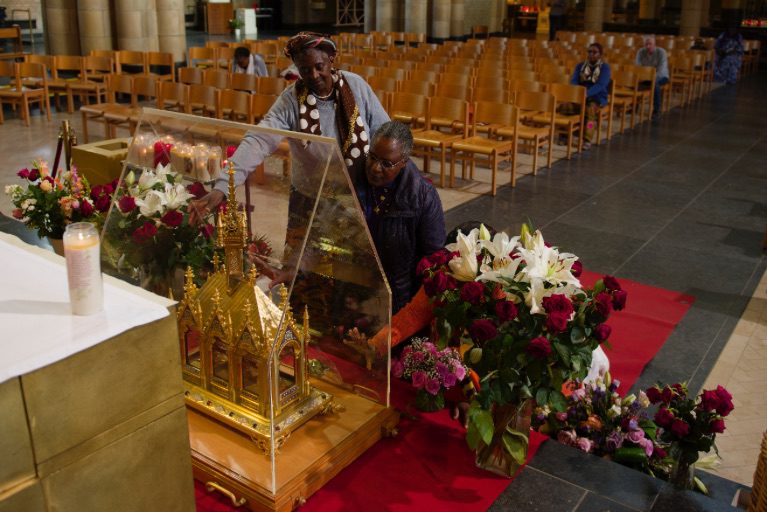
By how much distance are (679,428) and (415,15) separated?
866 inches

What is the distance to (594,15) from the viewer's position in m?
27.0

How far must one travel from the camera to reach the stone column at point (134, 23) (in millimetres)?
15000

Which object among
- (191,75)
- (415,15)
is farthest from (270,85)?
(415,15)

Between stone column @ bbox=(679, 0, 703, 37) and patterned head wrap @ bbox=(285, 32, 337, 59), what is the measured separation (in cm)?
2431

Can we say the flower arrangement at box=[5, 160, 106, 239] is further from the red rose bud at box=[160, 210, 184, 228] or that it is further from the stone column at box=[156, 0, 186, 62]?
the stone column at box=[156, 0, 186, 62]

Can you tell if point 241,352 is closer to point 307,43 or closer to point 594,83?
point 307,43

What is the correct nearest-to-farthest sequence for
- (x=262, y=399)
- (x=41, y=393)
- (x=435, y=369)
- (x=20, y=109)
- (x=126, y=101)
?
(x=41, y=393) → (x=262, y=399) → (x=435, y=369) → (x=20, y=109) → (x=126, y=101)

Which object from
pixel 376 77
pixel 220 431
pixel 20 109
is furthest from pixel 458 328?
pixel 20 109

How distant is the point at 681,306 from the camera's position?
19.1 feet

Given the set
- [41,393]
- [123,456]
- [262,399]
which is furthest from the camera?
[262,399]

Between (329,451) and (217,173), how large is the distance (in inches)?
42.6

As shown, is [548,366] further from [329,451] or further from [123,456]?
[123,456]

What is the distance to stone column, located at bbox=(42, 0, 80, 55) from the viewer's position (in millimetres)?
15000

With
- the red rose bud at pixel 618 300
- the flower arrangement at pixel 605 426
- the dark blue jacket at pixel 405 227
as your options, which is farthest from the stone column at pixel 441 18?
the red rose bud at pixel 618 300
